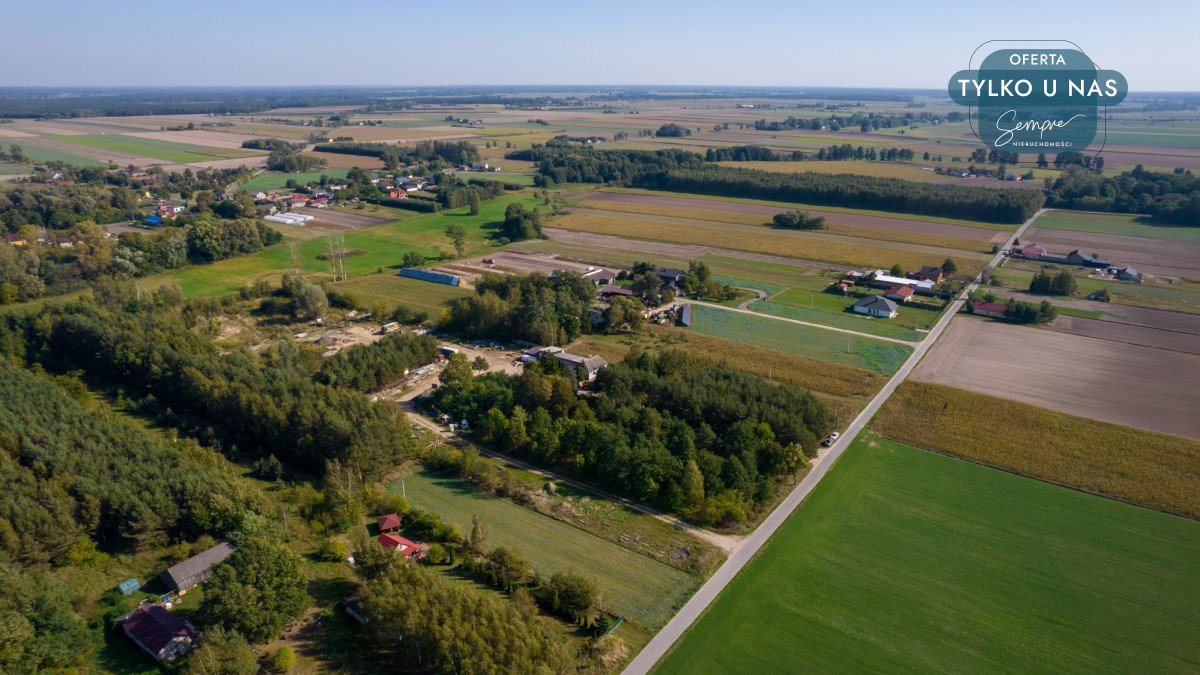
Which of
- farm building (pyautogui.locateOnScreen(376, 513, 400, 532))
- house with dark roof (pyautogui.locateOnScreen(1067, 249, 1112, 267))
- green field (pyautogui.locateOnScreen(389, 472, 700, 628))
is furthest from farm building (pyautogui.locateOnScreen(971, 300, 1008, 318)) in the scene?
farm building (pyautogui.locateOnScreen(376, 513, 400, 532))

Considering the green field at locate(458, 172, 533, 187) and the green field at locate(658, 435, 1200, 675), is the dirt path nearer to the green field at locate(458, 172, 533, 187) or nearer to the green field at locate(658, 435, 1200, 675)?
the green field at locate(658, 435, 1200, 675)

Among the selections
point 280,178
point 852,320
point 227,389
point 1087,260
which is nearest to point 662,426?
point 227,389

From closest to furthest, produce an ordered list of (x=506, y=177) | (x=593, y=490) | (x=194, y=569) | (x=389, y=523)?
→ (x=194, y=569), (x=389, y=523), (x=593, y=490), (x=506, y=177)

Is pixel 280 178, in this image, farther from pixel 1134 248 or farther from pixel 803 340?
pixel 1134 248

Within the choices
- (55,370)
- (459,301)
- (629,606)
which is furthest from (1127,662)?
(55,370)

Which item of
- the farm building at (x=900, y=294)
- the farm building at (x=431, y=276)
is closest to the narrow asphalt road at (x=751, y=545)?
the farm building at (x=900, y=294)

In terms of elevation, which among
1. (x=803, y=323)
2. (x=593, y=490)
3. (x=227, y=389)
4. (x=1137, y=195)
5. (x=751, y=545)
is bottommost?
(x=751, y=545)
